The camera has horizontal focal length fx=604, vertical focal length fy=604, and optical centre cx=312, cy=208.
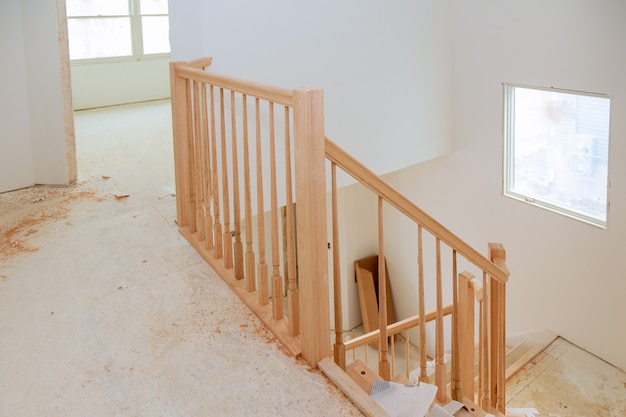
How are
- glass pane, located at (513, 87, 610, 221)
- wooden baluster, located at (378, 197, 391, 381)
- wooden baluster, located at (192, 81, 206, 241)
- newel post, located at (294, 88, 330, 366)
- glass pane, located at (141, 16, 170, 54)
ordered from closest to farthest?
newel post, located at (294, 88, 330, 366), wooden baluster, located at (378, 197, 391, 381), wooden baluster, located at (192, 81, 206, 241), glass pane, located at (513, 87, 610, 221), glass pane, located at (141, 16, 170, 54)

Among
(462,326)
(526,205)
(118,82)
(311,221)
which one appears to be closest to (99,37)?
(118,82)

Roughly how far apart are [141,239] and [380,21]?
2673 mm

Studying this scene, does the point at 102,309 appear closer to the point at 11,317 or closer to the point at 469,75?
the point at 11,317

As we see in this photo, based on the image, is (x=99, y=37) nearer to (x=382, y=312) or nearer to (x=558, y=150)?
(x=558, y=150)

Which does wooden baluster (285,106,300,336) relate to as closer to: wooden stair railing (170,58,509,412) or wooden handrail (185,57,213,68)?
wooden stair railing (170,58,509,412)

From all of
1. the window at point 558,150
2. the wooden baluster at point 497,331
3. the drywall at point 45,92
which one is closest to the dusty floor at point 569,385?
the window at point 558,150

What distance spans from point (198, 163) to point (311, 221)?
46.1 inches

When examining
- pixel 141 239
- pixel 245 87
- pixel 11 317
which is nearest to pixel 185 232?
pixel 141 239

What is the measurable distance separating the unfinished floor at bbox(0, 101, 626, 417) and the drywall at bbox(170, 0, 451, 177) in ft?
3.66

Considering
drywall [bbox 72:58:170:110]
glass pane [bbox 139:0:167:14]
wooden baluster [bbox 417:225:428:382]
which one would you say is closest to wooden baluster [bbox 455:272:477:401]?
wooden baluster [bbox 417:225:428:382]

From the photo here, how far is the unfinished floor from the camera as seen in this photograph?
6.94ft

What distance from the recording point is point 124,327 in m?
2.56

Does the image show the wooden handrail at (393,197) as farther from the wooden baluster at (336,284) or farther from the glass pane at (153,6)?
the glass pane at (153,6)

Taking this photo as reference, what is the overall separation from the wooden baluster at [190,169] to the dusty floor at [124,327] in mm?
143
